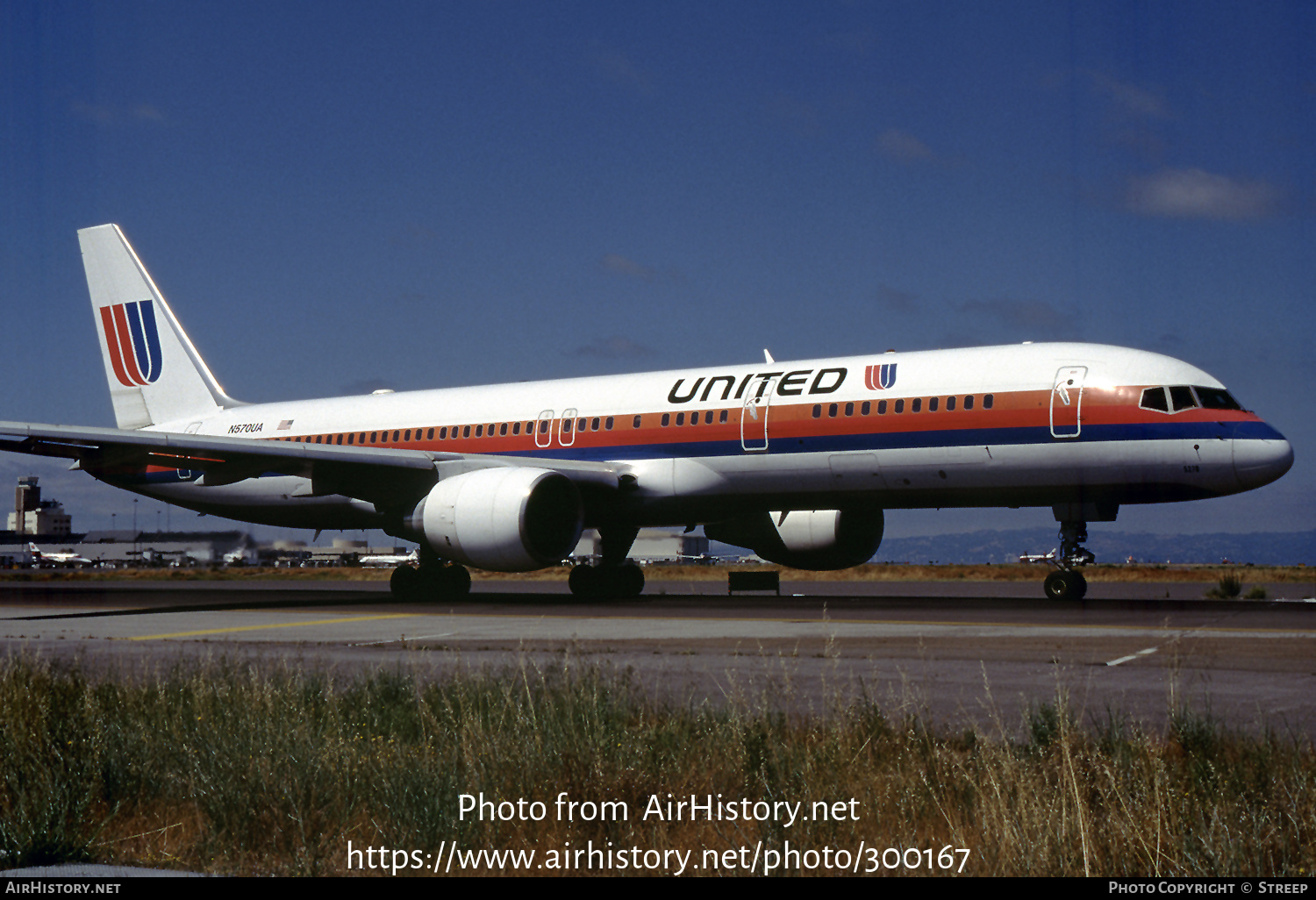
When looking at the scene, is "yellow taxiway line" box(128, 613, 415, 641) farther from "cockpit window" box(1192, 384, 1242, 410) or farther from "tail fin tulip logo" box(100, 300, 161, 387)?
"tail fin tulip logo" box(100, 300, 161, 387)

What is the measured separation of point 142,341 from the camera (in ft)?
110

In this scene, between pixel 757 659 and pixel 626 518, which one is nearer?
pixel 757 659

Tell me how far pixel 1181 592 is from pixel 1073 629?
53.4ft

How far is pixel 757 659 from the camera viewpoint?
458 inches

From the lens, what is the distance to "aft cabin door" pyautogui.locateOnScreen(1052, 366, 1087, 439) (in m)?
20.3

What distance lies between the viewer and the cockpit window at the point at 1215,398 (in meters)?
20.1

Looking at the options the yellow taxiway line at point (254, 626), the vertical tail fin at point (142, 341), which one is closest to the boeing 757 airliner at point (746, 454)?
the yellow taxiway line at point (254, 626)

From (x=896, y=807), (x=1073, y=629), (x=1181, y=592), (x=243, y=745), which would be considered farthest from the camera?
(x=1181, y=592)

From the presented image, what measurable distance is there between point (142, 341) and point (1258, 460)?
27583 millimetres

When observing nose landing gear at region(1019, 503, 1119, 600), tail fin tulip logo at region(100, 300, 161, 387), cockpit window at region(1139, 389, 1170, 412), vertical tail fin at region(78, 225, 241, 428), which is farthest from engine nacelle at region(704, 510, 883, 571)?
tail fin tulip logo at region(100, 300, 161, 387)

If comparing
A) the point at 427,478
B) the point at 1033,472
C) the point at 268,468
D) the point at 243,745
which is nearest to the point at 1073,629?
the point at 1033,472

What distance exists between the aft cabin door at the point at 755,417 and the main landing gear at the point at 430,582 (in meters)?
6.78

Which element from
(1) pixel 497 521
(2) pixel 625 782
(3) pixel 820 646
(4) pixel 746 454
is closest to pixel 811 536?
(4) pixel 746 454

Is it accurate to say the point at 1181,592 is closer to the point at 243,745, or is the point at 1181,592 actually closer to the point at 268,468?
the point at 268,468
